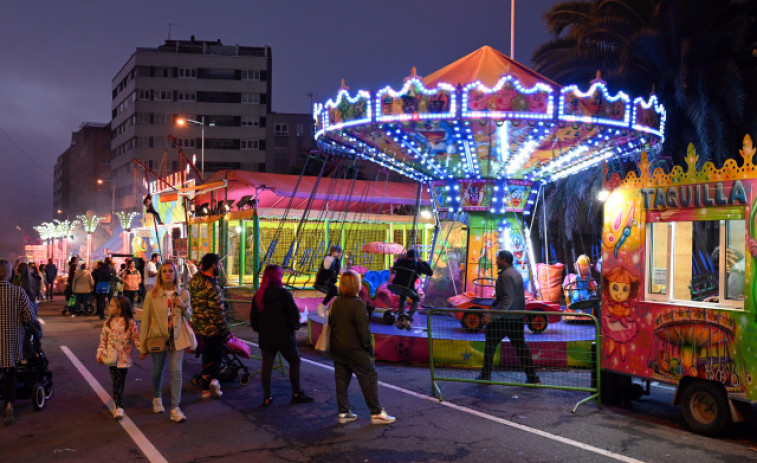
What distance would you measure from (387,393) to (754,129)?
52.4 feet

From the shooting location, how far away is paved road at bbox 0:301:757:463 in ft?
20.9

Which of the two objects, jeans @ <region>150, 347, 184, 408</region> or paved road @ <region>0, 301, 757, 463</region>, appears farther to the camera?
jeans @ <region>150, 347, 184, 408</region>

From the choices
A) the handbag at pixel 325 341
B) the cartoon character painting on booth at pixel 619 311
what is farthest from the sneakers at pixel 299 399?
the cartoon character painting on booth at pixel 619 311

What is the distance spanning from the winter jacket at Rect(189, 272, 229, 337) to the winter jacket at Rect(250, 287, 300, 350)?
97 cm

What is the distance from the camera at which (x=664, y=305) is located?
25.6 ft

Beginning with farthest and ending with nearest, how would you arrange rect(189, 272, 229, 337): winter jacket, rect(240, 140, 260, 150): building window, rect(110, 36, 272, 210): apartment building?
1. rect(110, 36, 272, 210): apartment building
2. rect(240, 140, 260, 150): building window
3. rect(189, 272, 229, 337): winter jacket

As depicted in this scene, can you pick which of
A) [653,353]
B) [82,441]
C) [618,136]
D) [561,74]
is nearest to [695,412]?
[653,353]

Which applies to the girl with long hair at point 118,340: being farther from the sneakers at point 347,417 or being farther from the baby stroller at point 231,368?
the sneakers at point 347,417

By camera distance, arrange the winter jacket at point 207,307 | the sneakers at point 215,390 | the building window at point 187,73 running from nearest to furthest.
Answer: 1. the sneakers at point 215,390
2. the winter jacket at point 207,307
3. the building window at point 187,73

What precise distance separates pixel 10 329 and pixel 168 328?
171 centimetres

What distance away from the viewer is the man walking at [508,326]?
9.37m

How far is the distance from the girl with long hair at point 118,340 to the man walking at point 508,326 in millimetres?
4674

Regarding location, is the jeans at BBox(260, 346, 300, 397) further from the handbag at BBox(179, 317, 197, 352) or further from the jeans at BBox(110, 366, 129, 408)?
the jeans at BBox(110, 366, 129, 408)

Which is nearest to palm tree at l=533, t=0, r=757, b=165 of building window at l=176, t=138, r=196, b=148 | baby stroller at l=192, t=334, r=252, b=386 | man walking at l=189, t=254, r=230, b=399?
baby stroller at l=192, t=334, r=252, b=386
